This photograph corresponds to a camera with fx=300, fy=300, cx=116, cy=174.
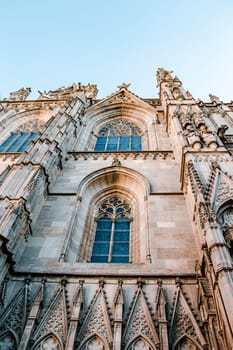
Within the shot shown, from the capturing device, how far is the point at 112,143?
15.6 m

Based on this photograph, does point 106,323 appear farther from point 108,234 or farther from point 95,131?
point 95,131

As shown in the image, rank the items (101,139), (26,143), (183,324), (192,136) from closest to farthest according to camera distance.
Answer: (183,324) → (192,136) → (26,143) → (101,139)

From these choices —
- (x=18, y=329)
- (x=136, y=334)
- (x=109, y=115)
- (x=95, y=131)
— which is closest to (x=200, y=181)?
(x=136, y=334)

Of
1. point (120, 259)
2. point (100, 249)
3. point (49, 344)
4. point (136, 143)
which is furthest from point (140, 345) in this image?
point (136, 143)

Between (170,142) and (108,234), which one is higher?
(170,142)

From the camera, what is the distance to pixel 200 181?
796 cm

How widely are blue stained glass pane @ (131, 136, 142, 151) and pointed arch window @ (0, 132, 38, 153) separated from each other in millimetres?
5402

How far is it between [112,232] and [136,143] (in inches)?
281

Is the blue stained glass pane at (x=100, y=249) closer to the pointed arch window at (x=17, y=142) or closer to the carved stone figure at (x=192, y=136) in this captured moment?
the carved stone figure at (x=192, y=136)

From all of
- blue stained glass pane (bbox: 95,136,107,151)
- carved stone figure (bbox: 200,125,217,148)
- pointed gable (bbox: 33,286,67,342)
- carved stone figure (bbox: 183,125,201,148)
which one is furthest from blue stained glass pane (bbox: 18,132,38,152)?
pointed gable (bbox: 33,286,67,342)

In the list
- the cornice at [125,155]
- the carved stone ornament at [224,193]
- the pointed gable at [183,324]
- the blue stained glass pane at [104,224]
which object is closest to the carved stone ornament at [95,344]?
the pointed gable at [183,324]

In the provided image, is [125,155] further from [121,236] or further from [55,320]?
[55,320]

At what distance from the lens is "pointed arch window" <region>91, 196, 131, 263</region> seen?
27.1ft

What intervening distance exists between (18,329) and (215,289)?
380 centimetres
